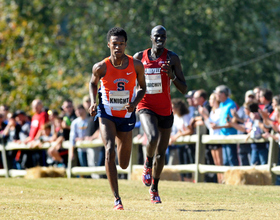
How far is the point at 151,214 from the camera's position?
692cm

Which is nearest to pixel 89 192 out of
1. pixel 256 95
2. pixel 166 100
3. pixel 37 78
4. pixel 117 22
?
pixel 166 100

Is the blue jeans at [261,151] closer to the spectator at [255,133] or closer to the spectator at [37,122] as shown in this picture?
the spectator at [255,133]

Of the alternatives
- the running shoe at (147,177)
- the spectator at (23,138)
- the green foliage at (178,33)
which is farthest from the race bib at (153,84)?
the green foliage at (178,33)

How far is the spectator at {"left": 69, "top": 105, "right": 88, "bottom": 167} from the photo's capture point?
547 inches

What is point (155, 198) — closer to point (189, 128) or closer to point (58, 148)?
point (189, 128)

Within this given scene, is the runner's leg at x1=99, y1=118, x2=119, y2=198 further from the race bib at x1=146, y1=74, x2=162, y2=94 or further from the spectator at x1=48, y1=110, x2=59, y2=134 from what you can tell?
the spectator at x1=48, y1=110, x2=59, y2=134

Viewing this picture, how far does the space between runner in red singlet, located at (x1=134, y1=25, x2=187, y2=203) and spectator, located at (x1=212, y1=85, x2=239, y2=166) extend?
3538 millimetres

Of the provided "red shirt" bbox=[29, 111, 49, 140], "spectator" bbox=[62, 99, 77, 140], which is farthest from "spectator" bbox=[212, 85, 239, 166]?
"red shirt" bbox=[29, 111, 49, 140]

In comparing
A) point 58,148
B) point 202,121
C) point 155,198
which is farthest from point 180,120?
point 155,198

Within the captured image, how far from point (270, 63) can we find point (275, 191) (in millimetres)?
14705

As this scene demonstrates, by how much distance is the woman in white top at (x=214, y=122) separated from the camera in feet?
40.6

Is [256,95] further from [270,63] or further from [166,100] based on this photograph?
[270,63]

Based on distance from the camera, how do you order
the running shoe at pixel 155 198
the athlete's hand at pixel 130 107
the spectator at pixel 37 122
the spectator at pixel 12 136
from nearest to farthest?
the athlete's hand at pixel 130 107 → the running shoe at pixel 155 198 → the spectator at pixel 37 122 → the spectator at pixel 12 136

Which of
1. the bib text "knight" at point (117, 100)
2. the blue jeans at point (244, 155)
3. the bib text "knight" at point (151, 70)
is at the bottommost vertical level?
the blue jeans at point (244, 155)
